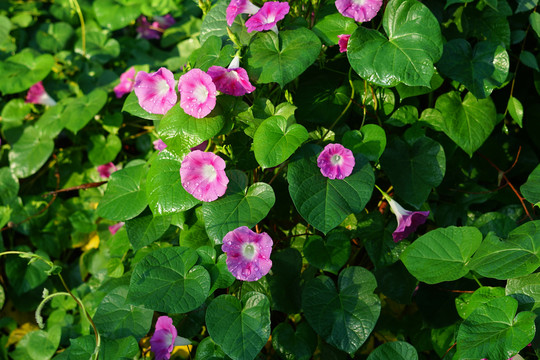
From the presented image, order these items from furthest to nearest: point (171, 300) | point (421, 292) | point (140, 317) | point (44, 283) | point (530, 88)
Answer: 1. point (44, 283)
2. point (530, 88)
3. point (421, 292)
4. point (140, 317)
5. point (171, 300)

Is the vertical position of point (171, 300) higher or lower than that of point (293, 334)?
higher

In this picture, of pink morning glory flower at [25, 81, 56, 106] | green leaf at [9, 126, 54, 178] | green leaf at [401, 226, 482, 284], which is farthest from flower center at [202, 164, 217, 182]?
pink morning glory flower at [25, 81, 56, 106]

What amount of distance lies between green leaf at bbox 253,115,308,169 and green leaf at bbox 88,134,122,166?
1226mm

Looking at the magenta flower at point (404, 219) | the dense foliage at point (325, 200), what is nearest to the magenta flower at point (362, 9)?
the dense foliage at point (325, 200)

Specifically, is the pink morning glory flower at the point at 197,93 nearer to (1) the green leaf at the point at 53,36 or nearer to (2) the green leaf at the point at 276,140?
(2) the green leaf at the point at 276,140

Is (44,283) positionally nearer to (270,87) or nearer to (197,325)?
(197,325)

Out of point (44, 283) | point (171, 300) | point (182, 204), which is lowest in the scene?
point (44, 283)

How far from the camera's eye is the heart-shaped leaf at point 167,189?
1468 mm

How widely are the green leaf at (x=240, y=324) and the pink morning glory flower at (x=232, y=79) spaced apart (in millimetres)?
588

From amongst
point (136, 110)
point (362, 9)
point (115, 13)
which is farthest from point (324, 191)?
point (115, 13)

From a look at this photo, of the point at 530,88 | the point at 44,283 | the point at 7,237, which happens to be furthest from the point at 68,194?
the point at 530,88

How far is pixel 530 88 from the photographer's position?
2.10m

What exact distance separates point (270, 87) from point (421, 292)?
2.94 feet

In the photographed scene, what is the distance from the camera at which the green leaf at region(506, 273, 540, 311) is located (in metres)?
1.29
